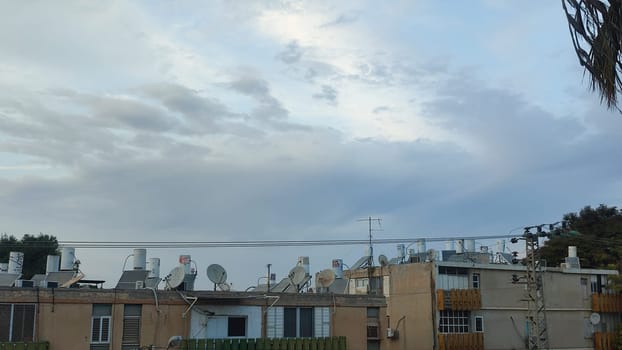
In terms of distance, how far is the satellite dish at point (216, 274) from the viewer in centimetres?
2942

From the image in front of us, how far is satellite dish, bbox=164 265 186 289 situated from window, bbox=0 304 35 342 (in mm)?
5287

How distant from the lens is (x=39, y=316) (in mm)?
25375

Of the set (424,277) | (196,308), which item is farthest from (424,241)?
(196,308)

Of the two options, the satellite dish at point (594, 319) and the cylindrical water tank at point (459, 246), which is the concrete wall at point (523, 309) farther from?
the cylindrical water tank at point (459, 246)

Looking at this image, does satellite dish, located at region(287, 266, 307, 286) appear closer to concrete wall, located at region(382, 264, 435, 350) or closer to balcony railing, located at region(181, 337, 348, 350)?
balcony railing, located at region(181, 337, 348, 350)

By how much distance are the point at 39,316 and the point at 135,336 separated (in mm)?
3691

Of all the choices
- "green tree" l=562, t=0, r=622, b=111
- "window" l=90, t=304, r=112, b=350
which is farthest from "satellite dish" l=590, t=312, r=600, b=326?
"green tree" l=562, t=0, r=622, b=111

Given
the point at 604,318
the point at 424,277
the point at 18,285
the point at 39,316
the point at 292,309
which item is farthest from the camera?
the point at 604,318

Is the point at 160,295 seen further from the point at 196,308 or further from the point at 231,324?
the point at 231,324

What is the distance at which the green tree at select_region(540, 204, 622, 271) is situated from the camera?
2427 inches

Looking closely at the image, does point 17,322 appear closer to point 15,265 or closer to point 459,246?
point 15,265

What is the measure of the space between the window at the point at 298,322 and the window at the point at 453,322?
51.3 ft

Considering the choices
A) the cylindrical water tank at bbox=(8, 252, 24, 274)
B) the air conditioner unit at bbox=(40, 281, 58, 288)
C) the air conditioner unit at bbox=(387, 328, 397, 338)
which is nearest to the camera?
the air conditioner unit at bbox=(40, 281, 58, 288)

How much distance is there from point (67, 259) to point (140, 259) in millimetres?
4571
